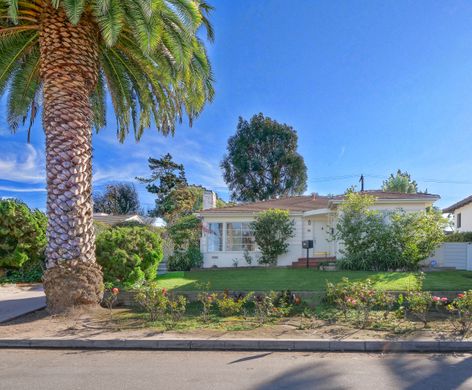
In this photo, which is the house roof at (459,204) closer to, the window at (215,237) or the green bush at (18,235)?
the window at (215,237)

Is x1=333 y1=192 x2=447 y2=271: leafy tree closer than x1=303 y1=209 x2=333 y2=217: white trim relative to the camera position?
Yes

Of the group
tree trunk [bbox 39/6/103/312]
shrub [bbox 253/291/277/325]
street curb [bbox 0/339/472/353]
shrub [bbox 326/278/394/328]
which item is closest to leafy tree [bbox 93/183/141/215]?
tree trunk [bbox 39/6/103/312]

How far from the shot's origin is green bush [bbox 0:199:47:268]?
13070 mm

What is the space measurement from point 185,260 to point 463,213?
17.5 metres

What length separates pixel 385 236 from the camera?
1377 cm

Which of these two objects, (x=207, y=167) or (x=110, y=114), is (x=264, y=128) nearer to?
(x=207, y=167)

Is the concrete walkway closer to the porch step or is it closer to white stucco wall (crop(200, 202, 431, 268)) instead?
white stucco wall (crop(200, 202, 431, 268))

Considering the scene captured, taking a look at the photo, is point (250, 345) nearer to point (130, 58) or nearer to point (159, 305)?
point (159, 305)

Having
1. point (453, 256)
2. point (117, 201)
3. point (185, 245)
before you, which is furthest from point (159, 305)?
point (117, 201)

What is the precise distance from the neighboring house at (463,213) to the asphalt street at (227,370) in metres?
17.6

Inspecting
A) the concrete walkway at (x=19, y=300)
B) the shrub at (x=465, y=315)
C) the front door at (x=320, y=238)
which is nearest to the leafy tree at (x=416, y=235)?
the front door at (x=320, y=238)

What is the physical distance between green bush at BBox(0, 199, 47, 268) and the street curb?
8.53 metres

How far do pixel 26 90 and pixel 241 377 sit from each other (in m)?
10.3

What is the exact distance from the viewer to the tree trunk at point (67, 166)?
750cm
